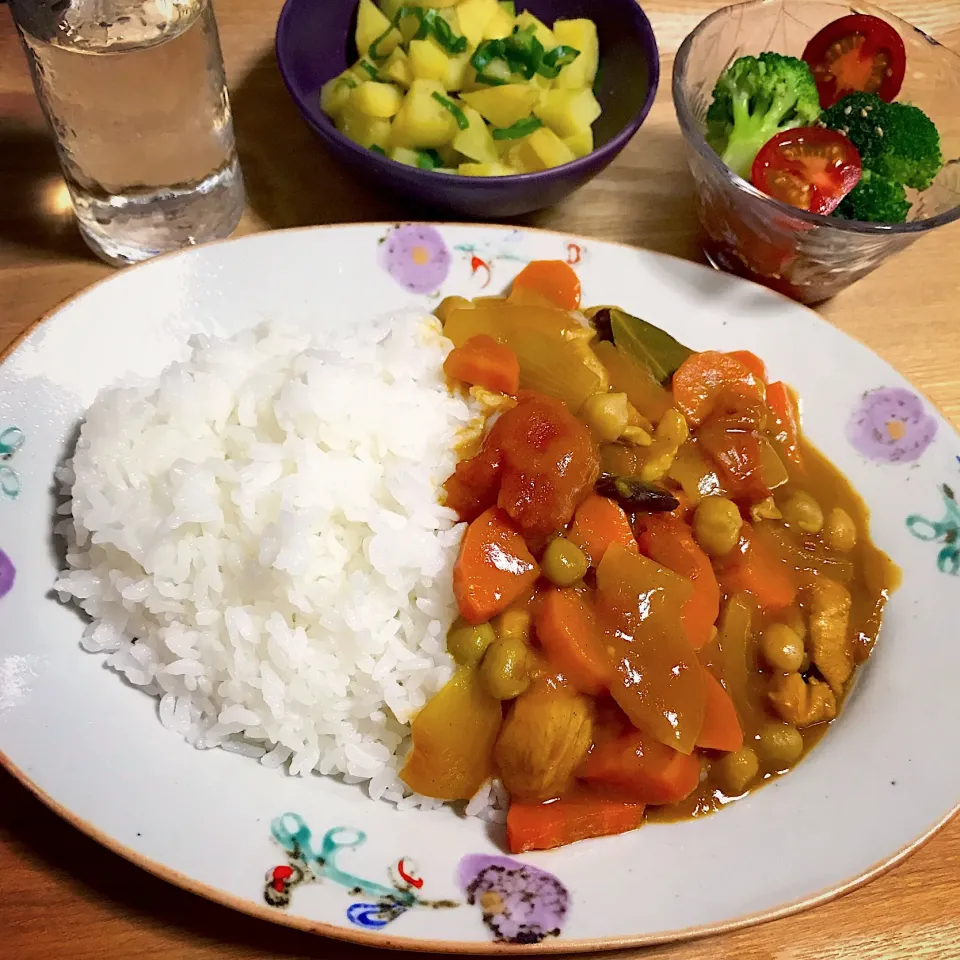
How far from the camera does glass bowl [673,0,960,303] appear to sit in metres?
2.82

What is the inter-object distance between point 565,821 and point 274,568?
3.00 feet

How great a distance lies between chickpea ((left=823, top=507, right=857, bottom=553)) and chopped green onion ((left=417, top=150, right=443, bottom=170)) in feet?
5.60

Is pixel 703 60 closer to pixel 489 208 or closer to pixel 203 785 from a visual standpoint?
pixel 489 208

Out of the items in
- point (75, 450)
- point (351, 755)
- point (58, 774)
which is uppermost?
point (75, 450)

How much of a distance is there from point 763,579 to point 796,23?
2.32 m

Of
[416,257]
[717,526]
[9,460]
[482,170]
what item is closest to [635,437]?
[717,526]

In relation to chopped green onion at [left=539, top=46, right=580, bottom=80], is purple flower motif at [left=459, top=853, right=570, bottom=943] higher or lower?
lower

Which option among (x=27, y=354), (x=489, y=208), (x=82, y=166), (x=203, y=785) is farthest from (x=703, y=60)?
(x=203, y=785)

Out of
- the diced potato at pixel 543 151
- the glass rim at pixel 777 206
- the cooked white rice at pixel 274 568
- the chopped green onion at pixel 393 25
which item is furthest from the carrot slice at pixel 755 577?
the chopped green onion at pixel 393 25

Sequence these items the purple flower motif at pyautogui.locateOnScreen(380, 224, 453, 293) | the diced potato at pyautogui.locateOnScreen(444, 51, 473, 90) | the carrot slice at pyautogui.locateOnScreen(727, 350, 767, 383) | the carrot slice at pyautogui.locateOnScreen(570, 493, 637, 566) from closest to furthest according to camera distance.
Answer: the carrot slice at pyautogui.locateOnScreen(570, 493, 637, 566)
the carrot slice at pyautogui.locateOnScreen(727, 350, 767, 383)
the purple flower motif at pyautogui.locateOnScreen(380, 224, 453, 293)
the diced potato at pyautogui.locateOnScreen(444, 51, 473, 90)

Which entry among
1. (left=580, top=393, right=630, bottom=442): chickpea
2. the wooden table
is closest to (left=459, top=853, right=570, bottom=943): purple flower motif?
the wooden table

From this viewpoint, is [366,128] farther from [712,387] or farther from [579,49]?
[712,387]

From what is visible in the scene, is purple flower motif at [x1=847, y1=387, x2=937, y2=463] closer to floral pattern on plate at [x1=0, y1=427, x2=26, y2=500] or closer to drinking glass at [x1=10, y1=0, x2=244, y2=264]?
drinking glass at [x1=10, y1=0, x2=244, y2=264]

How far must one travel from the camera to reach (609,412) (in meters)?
2.44
